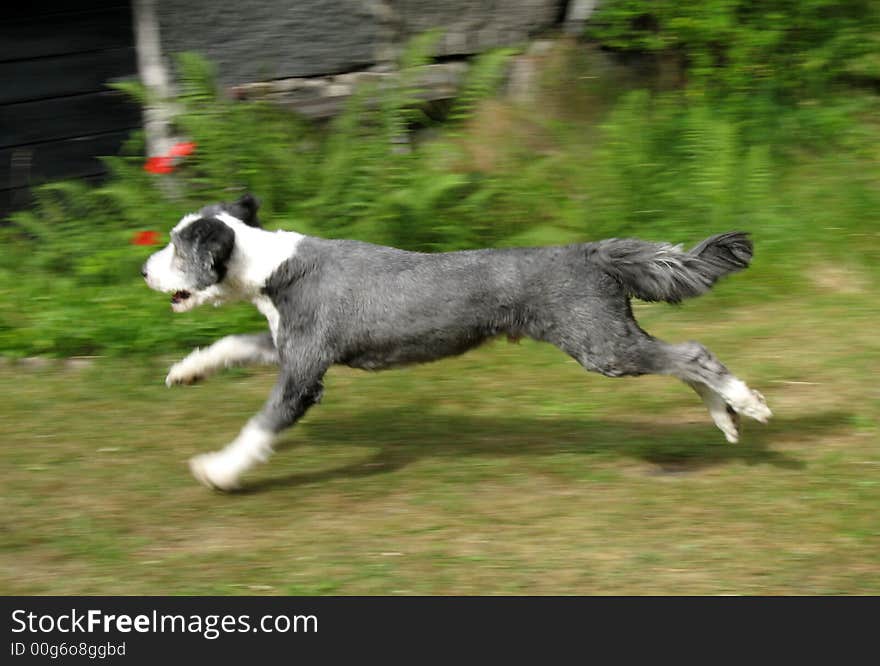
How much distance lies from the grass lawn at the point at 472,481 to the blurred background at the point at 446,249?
2 centimetres

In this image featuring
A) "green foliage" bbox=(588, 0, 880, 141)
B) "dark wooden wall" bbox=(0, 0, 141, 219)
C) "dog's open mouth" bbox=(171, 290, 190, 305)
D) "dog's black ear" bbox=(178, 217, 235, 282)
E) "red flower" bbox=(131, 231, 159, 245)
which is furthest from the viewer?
"green foliage" bbox=(588, 0, 880, 141)

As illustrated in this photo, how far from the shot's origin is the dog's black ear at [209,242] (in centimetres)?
578

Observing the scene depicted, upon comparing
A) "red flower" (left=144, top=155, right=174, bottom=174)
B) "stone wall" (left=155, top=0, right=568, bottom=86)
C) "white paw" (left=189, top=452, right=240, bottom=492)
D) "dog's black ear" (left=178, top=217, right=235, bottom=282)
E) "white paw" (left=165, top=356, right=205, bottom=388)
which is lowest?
"white paw" (left=189, top=452, right=240, bottom=492)

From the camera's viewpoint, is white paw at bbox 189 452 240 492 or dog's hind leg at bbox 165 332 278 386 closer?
white paw at bbox 189 452 240 492

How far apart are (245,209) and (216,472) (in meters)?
1.35

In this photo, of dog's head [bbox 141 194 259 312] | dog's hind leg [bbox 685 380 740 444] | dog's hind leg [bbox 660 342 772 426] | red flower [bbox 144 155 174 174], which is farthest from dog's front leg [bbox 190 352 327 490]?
red flower [bbox 144 155 174 174]

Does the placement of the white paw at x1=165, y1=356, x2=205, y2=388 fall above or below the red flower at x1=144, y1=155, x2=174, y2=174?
below

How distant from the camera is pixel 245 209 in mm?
6176

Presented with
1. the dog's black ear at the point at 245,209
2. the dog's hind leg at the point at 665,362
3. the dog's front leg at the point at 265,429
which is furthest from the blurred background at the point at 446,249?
the dog's black ear at the point at 245,209

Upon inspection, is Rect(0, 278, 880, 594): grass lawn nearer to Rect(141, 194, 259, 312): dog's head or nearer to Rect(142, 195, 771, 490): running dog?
Rect(142, 195, 771, 490): running dog

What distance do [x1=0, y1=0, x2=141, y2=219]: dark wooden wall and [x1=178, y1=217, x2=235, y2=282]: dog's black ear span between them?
3619 millimetres

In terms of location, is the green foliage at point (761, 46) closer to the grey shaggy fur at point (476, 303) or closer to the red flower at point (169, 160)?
the red flower at point (169, 160)

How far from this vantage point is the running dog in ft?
19.1

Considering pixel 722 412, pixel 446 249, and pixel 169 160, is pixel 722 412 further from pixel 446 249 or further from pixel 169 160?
pixel 169 160
